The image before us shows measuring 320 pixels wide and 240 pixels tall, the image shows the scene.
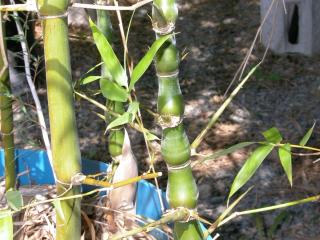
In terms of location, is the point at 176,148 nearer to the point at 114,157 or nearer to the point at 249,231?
the point at 114,157

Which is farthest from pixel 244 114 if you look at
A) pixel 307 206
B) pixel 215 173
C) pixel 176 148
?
pixel 176 148

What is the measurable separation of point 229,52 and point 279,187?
87cm

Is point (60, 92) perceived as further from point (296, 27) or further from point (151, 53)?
point (296, 27)

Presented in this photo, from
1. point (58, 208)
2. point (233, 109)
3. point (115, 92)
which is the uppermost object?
point (115, 92)

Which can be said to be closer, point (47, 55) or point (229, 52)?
point (47, 55)

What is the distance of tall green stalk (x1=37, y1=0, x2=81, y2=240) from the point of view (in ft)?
→ 1.93

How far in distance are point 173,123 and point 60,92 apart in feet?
0.46

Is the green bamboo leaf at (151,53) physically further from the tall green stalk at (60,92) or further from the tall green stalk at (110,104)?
the tall green stalk at (110,104)

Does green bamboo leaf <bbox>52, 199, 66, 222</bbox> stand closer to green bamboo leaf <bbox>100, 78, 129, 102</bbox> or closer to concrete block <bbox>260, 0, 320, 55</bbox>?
green bamboo leaf <bbox>100, 78, 129, 102</bbox>

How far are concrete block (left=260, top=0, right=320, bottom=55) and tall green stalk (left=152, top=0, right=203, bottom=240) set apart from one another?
173cm

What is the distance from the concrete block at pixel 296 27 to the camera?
2348 millimetres

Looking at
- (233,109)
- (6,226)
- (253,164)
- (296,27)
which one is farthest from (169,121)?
(296,27)

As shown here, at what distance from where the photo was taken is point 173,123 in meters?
0.67

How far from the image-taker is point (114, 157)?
3.36 ft
